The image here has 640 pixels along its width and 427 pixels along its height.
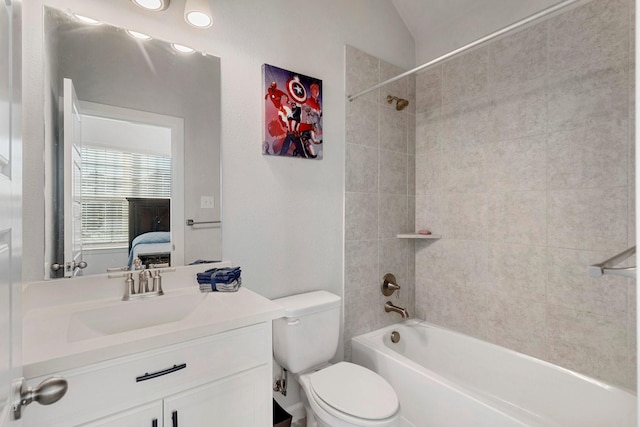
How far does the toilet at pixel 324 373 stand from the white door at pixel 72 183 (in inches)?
35.5

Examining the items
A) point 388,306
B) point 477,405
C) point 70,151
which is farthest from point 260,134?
point 477,405

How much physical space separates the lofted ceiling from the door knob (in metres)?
2.54

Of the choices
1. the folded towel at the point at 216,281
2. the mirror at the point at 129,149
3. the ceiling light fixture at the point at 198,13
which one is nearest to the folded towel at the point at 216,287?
the folded towel at the point at 216,281

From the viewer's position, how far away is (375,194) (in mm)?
2125

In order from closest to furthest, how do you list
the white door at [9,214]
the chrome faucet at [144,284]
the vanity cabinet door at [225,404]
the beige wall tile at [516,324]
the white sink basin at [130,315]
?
the white door at [9,214] < the vanity cabinet door at [225,404] < the white sink basin at [130,315] < the chrome faucet at [144,284] < the beige wall tile at [516,324]

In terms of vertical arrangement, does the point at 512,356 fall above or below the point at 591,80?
below

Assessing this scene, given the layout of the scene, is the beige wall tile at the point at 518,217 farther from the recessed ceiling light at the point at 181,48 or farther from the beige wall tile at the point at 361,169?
the recessed ceiling light at the point at 181,48

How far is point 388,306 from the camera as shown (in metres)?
2.20

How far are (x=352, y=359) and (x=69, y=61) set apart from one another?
6.85 feet

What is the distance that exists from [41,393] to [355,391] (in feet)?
3.88

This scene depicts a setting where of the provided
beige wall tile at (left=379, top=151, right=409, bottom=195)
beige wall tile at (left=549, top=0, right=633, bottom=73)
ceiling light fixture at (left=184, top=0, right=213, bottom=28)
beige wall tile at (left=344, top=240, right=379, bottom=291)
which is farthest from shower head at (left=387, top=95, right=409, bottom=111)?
ceiling light fixture at (left=184, top=0, right=213, bottom=28)

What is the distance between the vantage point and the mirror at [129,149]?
119 centimetres

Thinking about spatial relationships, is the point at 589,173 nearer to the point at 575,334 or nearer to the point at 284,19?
the point at 575,334

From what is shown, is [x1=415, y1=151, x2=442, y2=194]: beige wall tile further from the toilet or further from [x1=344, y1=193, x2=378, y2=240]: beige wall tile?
the toilet
